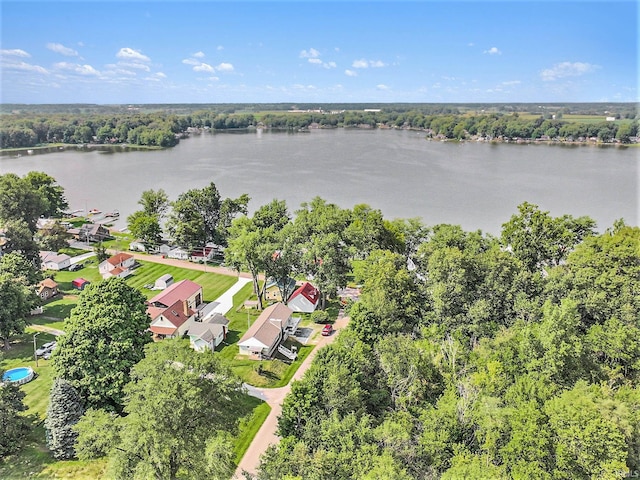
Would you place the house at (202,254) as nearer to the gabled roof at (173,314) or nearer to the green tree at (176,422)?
the gabled roof at (173,314)

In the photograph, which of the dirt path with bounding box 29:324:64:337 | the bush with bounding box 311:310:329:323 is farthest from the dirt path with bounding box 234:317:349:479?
the dirt path with bounding box 29:324:64:337

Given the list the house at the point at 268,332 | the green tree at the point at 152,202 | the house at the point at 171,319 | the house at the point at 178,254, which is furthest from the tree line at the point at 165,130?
the house at the point at 268,332

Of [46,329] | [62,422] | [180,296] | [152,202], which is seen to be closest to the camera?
[62,422]

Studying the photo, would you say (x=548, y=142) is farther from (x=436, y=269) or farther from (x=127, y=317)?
(x=127, y=317)

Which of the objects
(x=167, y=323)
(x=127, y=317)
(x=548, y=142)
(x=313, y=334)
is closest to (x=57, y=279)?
(x=167, y=323)

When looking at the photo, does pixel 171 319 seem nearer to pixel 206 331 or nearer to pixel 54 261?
pixel 206 331

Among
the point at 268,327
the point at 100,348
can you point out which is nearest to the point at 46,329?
the point at 100,348
